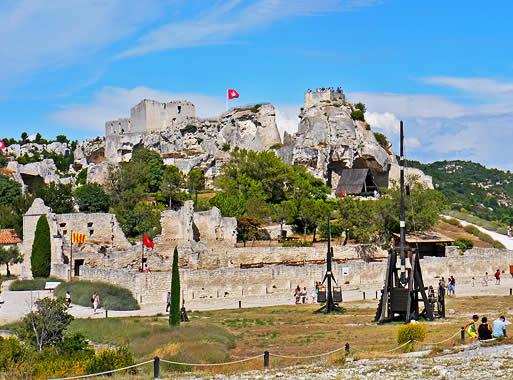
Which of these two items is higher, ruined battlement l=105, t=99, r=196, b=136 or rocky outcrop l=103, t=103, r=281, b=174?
ruined battlement l=105, t=99, r=196, b=136

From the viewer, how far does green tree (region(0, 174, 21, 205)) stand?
217ft

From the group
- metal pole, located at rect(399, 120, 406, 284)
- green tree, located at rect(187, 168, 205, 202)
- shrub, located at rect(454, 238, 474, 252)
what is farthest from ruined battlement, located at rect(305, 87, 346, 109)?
metal pole, located at rect(399, 120, 406, 284)

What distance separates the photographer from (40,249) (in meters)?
44.7

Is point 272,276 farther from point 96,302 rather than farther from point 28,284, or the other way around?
point 28,284

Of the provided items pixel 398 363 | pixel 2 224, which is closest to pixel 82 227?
pixel 2 224

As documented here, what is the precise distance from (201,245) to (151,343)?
2354cm

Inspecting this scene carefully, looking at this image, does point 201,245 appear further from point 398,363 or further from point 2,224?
point 398,363

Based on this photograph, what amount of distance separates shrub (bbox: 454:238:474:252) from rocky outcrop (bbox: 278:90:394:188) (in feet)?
56.3

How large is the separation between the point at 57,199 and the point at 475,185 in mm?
122776

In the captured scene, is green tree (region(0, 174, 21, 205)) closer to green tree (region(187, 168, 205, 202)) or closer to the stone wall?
green tree (region(187, 168, 205, 202))

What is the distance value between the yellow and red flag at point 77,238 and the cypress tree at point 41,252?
2.24 metres

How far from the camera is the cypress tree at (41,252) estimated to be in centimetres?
4447

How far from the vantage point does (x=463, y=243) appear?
59.6 meters

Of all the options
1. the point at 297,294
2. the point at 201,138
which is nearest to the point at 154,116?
the point at 201,138
